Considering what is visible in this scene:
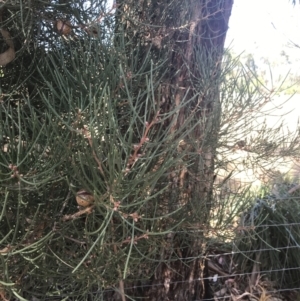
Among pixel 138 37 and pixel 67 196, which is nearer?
pixel 67 196

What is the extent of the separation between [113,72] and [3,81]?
230 millimetres

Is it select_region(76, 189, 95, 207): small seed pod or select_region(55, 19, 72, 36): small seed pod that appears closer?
select_region(76, 189, 95, 207): small seed pod

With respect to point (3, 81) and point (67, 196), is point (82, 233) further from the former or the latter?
point (3, 81)

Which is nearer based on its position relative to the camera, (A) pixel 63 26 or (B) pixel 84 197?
(B) pixel 84 197

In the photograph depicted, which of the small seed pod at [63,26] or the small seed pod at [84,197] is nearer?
the small seed pod at [84,197]

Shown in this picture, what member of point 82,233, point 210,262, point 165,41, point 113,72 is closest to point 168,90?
point 165,41

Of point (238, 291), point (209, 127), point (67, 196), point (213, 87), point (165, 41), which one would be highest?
point (165, 41)

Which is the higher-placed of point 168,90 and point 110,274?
point 168,90

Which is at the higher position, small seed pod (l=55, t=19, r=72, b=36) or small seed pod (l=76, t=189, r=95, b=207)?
small seed pod (l=55, t=19, r=72, b=36)

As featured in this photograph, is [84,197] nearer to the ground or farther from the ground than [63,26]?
nearer to the ground

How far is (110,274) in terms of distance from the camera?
0.73 metres

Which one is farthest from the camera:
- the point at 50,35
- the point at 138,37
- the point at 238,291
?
the point at 238,291

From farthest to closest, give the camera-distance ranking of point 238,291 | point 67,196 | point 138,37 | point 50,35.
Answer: point 238,291 < point 138,37 < point 50,35 < point 67,196

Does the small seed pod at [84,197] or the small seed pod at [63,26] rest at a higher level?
the small seed pod at [63,26]
